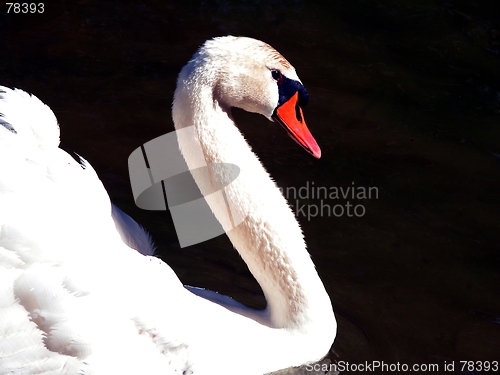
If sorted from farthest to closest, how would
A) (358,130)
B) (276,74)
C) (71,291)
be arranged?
(358,130)
(276,74)
(71,291)

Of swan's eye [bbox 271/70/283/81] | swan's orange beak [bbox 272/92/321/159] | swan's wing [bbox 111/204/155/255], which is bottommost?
swan's wing [bbox 111/204/155/255]

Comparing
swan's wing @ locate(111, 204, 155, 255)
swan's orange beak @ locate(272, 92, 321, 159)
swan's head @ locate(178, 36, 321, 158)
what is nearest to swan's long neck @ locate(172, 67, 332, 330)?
swan's head @ locate(178, 36, 321, 158)

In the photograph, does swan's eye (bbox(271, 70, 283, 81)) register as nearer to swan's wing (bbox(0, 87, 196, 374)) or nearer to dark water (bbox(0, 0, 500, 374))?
swan's wing (bbox(0, 87, 196, 374))

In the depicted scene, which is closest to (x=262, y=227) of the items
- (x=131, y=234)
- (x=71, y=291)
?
(x=131, y=234)

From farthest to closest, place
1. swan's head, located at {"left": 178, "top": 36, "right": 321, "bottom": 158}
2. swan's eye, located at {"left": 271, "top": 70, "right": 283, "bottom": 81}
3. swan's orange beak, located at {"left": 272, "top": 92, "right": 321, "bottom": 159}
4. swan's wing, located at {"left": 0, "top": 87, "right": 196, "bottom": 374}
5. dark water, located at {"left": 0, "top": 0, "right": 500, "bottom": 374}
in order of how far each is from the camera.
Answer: dark water, located at {"left": 0, "top": 0, "right": 500, "bottom": 374} → swan's orange beak, located at {"left": 272, "top": 92, "right": 321, "bottom": 159} → swan's eye, located at {"left": 271, "top": 70, "right": 283, "bottom": 81} → swan's head, located at {"left": 178, "top": 36, "right": 321, "bottom": 158} → swan's wing, located at {"left": 0, "top": 87, "right": 196, "bottom": 374}

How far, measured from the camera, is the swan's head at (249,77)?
4645mm

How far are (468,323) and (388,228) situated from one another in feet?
3.33

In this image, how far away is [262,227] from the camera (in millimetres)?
4969

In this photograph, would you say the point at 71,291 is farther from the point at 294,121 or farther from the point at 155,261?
the point at 294,121

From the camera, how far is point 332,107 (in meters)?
7.49

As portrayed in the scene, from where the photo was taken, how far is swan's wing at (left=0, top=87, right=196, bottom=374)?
431 centimetres

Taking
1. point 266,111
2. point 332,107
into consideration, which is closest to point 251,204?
point 266,111

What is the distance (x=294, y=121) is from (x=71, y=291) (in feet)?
5.17

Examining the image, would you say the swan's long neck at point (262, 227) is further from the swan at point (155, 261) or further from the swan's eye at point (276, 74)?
the swan's eye at point (276, 74)
